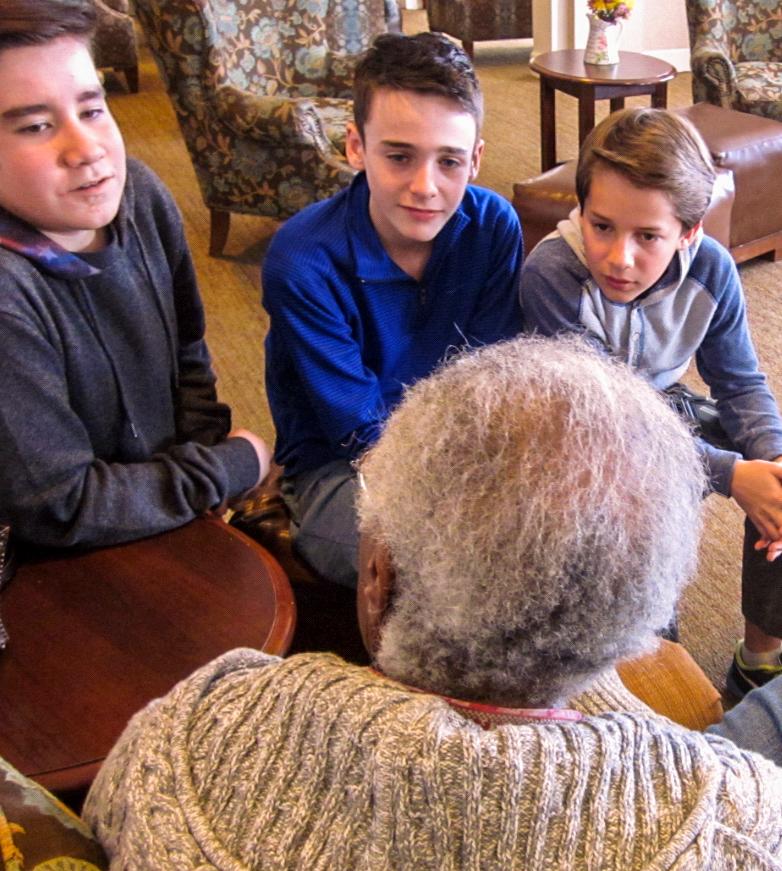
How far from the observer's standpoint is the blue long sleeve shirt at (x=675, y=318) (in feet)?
5.25

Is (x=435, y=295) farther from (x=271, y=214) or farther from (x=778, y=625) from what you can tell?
(x=271, y=214)

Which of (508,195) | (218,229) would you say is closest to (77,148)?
(218,229)

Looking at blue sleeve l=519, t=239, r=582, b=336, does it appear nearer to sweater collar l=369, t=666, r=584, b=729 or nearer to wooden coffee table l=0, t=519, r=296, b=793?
wooden coffee table l=0, t=519, r=296, b=793

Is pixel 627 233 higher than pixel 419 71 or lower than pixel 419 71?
lower

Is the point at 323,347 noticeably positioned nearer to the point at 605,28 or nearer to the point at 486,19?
the point at 605,28

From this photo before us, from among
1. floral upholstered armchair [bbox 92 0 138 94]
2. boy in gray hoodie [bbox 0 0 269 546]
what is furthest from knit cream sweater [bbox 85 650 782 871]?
floral upholstered armchair [bbox 92 0 138 94]

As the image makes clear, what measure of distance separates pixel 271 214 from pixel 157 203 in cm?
207

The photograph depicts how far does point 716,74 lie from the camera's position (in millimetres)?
4059

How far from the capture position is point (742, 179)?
306 cm

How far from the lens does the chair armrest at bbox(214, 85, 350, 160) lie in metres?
3.17

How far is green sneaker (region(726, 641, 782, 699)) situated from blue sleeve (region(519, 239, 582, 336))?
732 mm

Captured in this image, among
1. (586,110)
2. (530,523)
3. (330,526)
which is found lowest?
(330,526)

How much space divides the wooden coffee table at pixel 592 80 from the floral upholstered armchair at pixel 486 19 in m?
2.56

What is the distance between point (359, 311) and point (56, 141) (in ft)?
1.85
